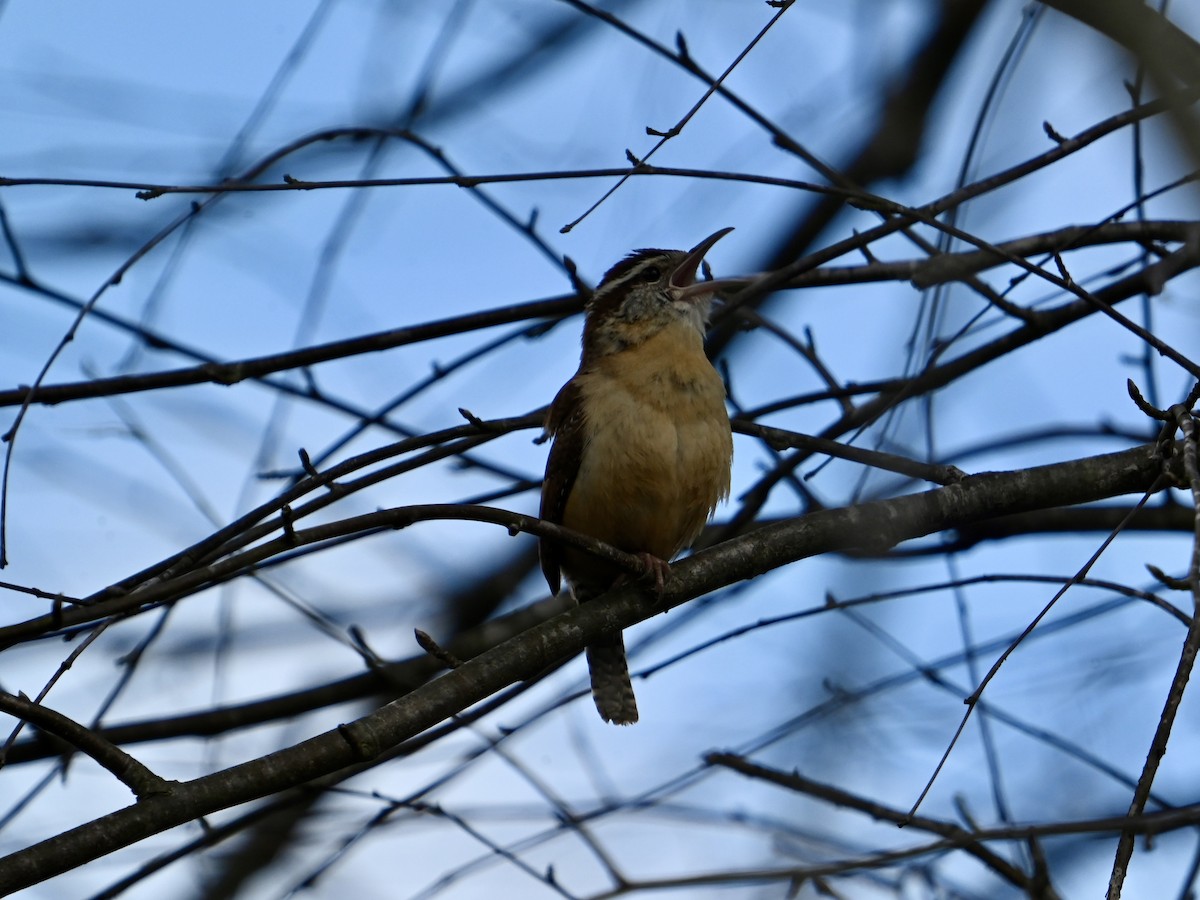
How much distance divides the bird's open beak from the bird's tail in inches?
56.2

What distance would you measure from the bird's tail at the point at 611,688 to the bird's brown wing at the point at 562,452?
66 cm

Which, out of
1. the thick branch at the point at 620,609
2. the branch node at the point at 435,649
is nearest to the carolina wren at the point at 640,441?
the thick branch at the point at 620,609

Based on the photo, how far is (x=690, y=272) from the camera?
214 inches

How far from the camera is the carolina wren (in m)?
4.53

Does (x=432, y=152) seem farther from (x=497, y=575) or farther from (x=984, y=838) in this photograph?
(x=984, y=838)

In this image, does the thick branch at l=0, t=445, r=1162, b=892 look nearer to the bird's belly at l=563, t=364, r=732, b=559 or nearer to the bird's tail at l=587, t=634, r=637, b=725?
the bird's belly at l=563, t=364, r=732, b=559

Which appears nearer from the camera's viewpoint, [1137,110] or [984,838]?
[984,838]

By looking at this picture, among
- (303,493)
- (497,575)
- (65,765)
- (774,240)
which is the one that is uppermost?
(774,240)

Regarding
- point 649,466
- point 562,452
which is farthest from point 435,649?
point 562,452

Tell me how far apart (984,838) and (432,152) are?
3474mm

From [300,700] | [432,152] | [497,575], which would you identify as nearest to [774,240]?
[497,575]

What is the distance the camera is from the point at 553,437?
4.81 meters

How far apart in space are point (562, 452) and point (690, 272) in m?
1.16

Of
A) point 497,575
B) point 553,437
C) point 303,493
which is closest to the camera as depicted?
point 303,493
